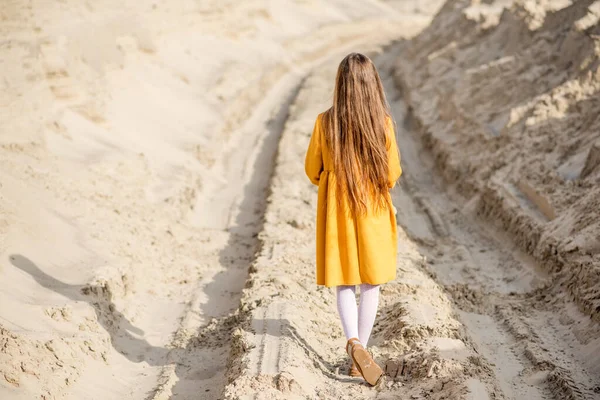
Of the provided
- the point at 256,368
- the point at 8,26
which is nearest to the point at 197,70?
the point at 8,26

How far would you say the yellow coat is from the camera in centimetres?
445

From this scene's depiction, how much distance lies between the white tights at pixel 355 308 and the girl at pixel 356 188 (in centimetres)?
9

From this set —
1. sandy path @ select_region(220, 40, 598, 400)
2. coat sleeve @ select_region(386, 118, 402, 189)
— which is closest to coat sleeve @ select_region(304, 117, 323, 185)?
coat sleeve @ select_region(386, 118, 402, 189)

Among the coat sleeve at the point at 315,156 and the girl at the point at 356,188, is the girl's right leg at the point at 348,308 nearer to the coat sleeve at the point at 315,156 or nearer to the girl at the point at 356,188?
the girl at the point at 356,188

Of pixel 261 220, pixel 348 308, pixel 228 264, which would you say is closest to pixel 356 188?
pixel 348 308

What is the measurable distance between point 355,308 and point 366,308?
0.08 metres

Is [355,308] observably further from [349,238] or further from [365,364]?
[349,238]

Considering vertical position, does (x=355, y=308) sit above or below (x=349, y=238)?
below

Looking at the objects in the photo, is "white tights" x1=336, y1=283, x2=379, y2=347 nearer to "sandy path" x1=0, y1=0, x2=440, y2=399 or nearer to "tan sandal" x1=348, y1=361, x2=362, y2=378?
"tan sandal" x1=348, y1=361, x2=362, y2=378

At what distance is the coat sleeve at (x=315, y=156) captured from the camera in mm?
4520

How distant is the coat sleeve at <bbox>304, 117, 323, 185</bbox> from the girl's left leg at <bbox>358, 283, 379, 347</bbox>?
776 millimetres

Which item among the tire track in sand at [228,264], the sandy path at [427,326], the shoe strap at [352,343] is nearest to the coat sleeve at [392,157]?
the shoe strap at [352,343]

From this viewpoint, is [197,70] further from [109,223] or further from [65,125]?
[109,223]

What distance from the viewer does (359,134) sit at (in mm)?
4387
